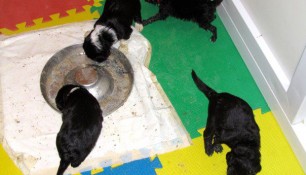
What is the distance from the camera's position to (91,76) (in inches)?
120

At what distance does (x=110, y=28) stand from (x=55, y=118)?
0.79 metres

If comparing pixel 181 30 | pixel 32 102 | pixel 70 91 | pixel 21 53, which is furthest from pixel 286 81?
pixel 21 53

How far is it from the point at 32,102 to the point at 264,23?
5.97 feet

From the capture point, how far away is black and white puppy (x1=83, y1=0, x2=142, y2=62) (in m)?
3.00

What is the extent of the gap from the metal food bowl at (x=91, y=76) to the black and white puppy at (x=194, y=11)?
55 centimetres

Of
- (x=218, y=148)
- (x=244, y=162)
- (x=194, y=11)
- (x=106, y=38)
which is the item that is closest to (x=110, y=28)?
(x=106, y=38)

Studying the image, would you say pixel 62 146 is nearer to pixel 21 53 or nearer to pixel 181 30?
pixel 21 53

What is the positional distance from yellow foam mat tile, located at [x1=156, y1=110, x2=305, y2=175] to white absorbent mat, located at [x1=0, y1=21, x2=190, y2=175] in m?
0.08

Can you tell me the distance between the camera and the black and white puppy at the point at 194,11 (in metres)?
3.21

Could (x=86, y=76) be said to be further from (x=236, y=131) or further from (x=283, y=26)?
(x=283, y=26)

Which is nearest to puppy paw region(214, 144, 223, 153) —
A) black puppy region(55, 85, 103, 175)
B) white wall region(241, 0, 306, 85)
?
white wall region(241, 0, 306, 85)

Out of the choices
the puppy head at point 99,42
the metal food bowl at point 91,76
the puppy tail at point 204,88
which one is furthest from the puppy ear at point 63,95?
the puppy tail at point 204,88

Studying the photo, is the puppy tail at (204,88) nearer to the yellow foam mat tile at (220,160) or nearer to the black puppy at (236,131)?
the black puppy at (236,131)

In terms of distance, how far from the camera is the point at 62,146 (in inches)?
98.7
